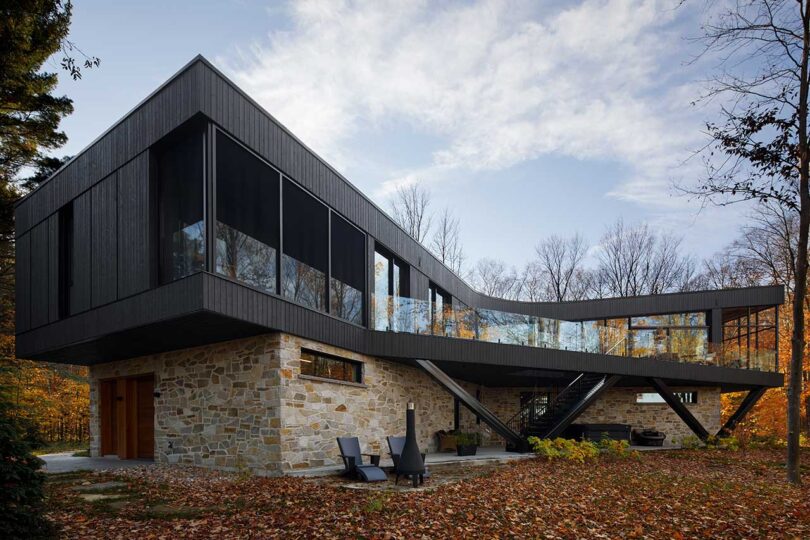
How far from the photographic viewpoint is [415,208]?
3422 cm

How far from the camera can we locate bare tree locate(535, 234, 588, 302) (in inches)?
1578

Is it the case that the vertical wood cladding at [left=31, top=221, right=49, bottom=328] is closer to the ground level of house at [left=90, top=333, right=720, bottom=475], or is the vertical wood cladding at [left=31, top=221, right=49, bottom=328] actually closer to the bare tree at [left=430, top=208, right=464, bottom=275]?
the ground level of house at [left=90, top=333, right=720, bottom=475]

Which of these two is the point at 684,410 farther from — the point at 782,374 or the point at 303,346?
the point at 303,346

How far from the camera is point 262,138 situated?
1088cm

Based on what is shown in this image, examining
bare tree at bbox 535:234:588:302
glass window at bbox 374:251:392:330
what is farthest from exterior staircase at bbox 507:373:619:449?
bare tree at bbox 535:234:588:302

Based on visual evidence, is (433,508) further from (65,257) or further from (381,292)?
(65,257)

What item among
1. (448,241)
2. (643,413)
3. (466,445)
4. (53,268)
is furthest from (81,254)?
(448,241)

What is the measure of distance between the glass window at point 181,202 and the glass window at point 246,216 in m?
0.39

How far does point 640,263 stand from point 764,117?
27882mm

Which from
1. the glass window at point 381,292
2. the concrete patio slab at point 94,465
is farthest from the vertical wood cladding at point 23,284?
the glass window at point 381,292

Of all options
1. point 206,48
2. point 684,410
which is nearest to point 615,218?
point 684,410

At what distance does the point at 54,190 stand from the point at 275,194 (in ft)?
20.9

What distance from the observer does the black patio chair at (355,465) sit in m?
10.2

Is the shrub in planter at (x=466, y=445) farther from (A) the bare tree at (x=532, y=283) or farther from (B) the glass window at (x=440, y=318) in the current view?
(A) the bare tree at (x=532, y=283)
